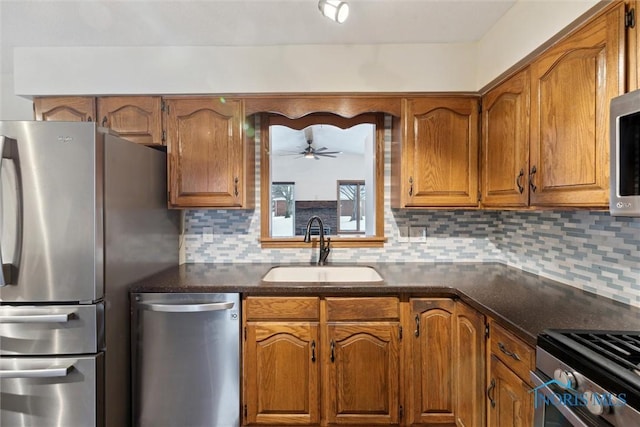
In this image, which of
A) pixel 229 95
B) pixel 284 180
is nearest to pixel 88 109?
pixel 229 95

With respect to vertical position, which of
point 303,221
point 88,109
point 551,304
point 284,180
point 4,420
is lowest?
point 4,420

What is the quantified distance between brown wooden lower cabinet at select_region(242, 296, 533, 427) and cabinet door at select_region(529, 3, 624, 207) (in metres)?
0.80

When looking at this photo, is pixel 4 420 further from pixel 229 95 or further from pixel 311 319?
pixel 229 95

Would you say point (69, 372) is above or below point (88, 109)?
below

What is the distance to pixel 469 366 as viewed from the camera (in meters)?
1.64

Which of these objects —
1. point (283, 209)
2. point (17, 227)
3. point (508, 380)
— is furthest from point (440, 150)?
point (17, 227)

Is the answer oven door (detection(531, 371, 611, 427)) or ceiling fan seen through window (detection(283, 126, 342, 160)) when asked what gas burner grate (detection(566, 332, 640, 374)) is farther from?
ceiling fan seen through window (detection(283, 126, 342, 160))

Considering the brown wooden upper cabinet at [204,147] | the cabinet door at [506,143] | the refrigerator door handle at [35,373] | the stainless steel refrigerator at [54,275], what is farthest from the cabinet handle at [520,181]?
the refrigerator door handle at [35,373]

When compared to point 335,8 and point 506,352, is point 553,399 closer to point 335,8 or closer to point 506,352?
point 506,352

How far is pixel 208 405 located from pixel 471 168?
2076 mm

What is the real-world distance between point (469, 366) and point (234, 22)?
220 cm

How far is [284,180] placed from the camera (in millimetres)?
2562

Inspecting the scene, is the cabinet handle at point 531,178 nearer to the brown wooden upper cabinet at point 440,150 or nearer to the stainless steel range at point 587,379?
the brown wooden upper cabinet at point 440,150

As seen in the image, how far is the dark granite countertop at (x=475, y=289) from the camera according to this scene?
4.09ft
